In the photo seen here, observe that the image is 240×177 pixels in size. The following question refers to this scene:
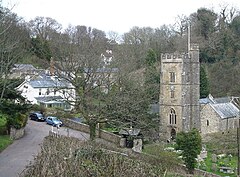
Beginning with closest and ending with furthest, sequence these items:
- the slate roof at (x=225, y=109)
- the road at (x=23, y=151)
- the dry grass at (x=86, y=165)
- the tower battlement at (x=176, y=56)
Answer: the dry grass at (x=86, y=165)
the road at (x=23, y=151)
the tower battlement at (x=176, y=56)
the slate roof at (x=225, y=109)

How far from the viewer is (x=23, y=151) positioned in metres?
22.3

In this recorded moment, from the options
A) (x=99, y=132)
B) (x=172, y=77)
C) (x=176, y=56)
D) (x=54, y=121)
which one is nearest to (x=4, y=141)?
(x=99, y=132)

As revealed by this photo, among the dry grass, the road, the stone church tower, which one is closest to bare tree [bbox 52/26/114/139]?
the road

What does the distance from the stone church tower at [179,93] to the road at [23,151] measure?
12070mm

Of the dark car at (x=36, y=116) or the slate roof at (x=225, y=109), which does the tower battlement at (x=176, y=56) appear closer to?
the slate roof at (x=225, y=109)

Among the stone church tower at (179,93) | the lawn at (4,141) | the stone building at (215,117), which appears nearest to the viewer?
the lawn at (4,141)

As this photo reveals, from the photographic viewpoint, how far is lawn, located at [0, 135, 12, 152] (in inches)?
917

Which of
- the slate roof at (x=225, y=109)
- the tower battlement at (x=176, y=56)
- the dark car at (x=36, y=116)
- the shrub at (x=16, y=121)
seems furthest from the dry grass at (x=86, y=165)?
the slate roof at (x=225, y=109)

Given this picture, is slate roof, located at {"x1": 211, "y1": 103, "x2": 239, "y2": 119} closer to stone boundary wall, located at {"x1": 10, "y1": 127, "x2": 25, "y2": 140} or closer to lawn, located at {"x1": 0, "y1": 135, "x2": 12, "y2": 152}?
stone boundary wall, located at {"x1": 10, "y1": 127, "x2": 25, "y2": 140}

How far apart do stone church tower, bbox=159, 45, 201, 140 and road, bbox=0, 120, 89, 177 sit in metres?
12.1

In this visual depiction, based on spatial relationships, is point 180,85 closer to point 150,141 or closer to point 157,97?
point 157,97

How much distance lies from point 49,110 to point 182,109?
1299 centimetres

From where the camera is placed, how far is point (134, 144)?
27.0 metres

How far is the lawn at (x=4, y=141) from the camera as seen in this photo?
23298 millimetres
